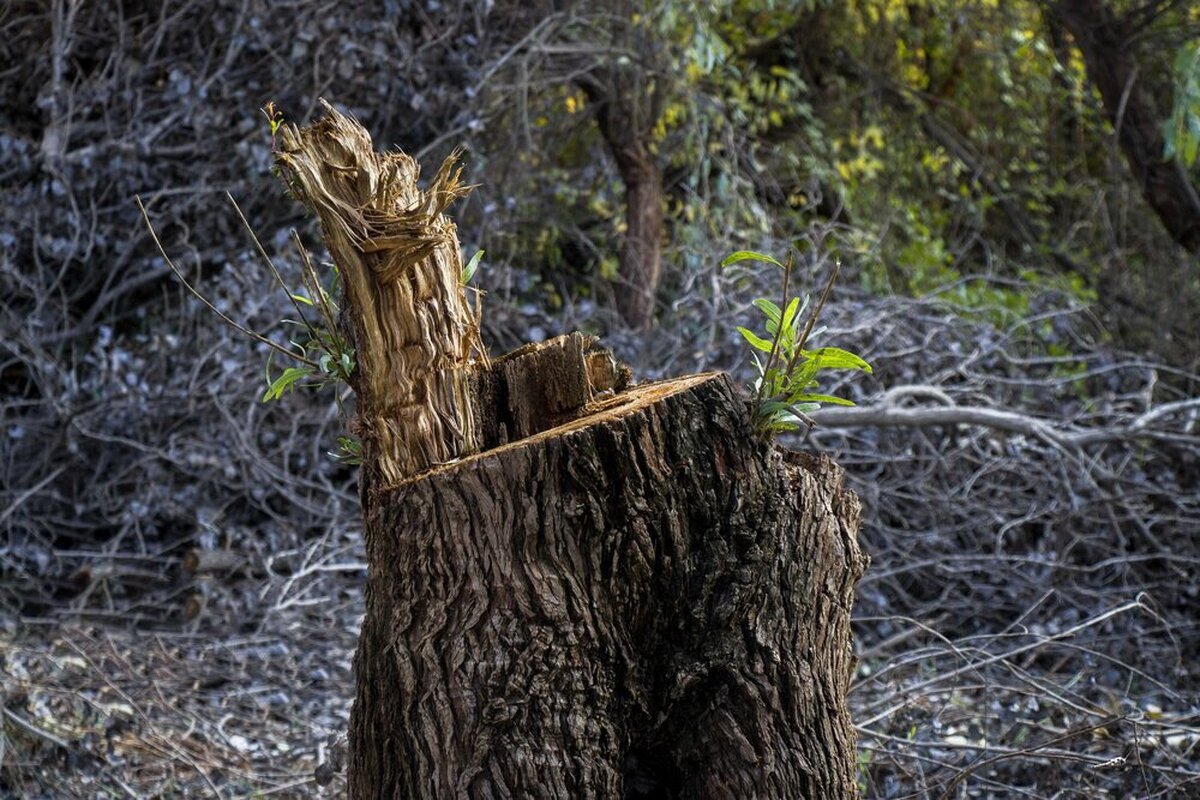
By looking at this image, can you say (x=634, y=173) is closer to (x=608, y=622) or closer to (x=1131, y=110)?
(x=1131, y=110)

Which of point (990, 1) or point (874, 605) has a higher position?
point (990, 1)

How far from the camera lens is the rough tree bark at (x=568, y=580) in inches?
79.3

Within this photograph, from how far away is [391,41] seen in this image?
5.97m

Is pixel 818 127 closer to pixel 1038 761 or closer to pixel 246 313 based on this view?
pixel 246 313

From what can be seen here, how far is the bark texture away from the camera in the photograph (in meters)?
2.01

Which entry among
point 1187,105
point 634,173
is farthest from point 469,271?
point 634,173

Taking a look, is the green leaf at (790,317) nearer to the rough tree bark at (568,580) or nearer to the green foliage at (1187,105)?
the rough tree bark at (568,580)

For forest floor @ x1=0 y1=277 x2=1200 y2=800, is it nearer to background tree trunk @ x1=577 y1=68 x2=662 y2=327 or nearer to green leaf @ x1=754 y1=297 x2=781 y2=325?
background tree trunk @ x1=577 y1=68 x2=662 y2=327

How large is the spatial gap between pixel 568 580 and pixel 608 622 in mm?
96

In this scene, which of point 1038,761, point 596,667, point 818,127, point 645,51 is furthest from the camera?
point 818,127

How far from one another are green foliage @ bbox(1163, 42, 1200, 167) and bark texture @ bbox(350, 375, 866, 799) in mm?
4096

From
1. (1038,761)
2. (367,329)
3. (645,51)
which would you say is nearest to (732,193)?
(645,51)

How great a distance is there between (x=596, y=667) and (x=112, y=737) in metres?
2.36

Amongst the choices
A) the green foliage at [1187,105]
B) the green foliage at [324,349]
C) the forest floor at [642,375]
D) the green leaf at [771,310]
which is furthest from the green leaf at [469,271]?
the green foliage at [1187,105]
